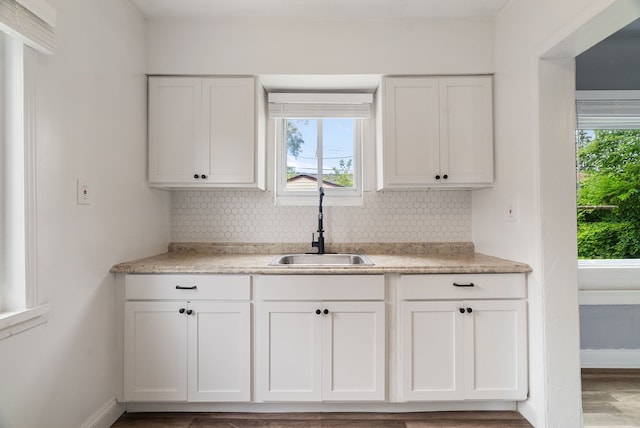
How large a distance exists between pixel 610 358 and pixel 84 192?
374 centimetres

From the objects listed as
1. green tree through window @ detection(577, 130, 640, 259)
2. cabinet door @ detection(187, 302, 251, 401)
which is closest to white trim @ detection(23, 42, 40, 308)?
cabinet door @ detection(187, 302, 251, 401)

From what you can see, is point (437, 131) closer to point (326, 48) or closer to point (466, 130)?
point (466, 130)

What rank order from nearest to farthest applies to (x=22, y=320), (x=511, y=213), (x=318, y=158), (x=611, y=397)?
(x=22, y=320) < (x=511, y=213) < (x=611, y=397) < (x=318, y=158)

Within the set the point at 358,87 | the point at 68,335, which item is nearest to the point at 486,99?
the point at 358,87

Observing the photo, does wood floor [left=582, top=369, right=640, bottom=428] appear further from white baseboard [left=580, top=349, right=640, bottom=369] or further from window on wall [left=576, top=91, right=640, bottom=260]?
window on wall [left=576, top=91, right=640, bottom=260]

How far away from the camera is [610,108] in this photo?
2.73 metres

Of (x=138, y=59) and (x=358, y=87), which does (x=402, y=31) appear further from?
(x=138, y=59)

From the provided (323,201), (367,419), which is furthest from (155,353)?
(323,201)

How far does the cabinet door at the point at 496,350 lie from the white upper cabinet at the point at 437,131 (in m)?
0.85

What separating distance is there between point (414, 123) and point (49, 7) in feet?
6.62

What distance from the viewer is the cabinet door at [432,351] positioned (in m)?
1.96

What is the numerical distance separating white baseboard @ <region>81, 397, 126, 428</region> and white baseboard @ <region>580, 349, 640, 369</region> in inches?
129

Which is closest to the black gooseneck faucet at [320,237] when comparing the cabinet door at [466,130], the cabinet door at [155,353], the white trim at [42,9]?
the cabinet door at [466,130]

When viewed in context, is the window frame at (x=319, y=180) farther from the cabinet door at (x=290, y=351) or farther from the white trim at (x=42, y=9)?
the white trim at (x=42, y=9)
